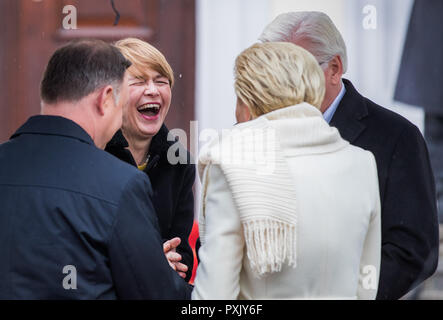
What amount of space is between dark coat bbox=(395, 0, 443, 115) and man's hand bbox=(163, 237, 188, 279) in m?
1.01

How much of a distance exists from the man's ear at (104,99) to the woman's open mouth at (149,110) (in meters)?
0.54

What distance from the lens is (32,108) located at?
8.84 ft

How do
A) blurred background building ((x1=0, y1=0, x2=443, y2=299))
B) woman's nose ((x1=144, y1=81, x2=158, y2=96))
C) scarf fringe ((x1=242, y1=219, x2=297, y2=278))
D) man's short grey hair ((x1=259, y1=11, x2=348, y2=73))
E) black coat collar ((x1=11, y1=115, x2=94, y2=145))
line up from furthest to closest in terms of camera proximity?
blurred background building ((x1=0, y1=0, x2=443, y2=299)) < woman's nose ((x1=144, y1=81, x2=158, y2=96)) < man's short grey hair ((x1=259, y1=11, x2=348, y2=73)) < black coat collar ((x1=11, y1=115, x2=94, y2=145)) < scarf fringe ((x1=242, y1=219, x2=297, y2=278))

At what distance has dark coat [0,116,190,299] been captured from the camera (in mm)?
1723

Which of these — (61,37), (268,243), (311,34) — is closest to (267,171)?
(268,243)

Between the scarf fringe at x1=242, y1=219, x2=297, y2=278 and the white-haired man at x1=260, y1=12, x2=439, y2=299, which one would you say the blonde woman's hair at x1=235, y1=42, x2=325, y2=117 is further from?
the white-haired man at x1=260, y1=12, x2=439, y2=299

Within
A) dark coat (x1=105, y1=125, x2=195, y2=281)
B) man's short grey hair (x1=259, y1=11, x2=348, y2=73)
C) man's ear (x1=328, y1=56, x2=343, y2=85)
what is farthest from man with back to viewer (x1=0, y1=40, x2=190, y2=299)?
man's ear (x1=328, y1=56, x2=343, y2=85)

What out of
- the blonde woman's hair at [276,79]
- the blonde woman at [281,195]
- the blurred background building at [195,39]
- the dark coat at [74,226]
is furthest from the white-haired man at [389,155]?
the dark coat at [74,226]

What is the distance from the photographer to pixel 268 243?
1.72 m

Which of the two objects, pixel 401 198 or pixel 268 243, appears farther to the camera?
pixel 401 198

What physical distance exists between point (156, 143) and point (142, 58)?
0.99ft

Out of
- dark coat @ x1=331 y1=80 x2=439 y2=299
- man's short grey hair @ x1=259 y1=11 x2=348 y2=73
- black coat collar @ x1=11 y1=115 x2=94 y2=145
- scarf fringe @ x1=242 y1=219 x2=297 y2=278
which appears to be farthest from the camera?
man's short grey hair @ x1=259 y1=11 x2=348 y2=73

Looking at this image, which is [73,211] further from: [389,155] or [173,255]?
[389,155]

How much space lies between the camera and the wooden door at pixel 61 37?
260 cm
